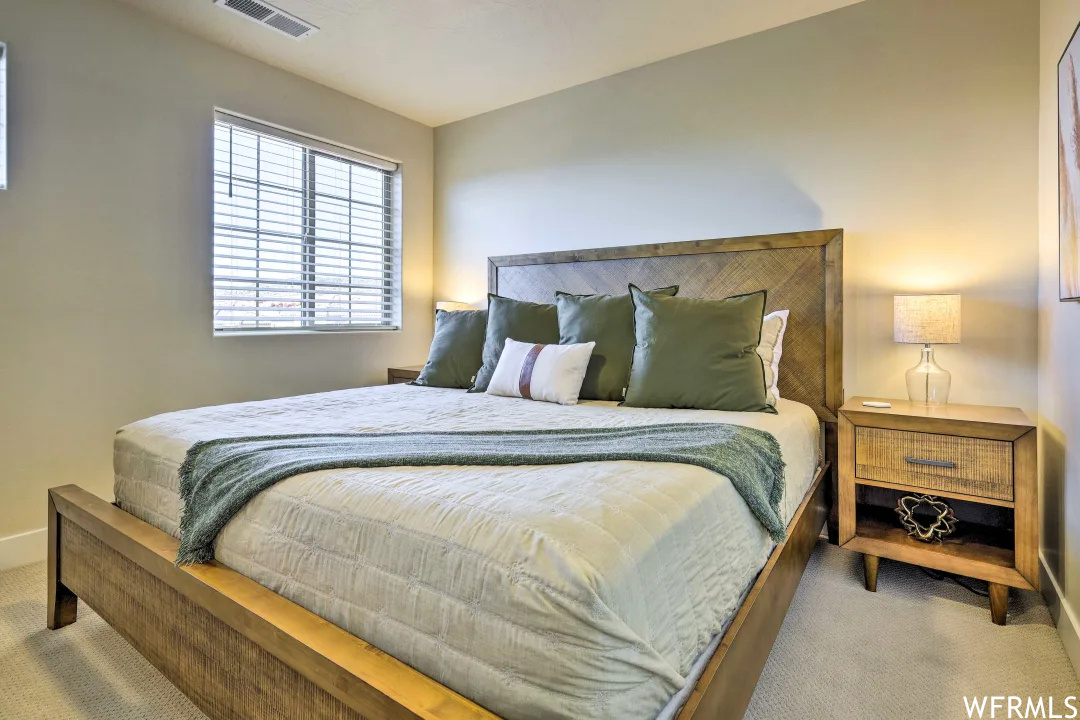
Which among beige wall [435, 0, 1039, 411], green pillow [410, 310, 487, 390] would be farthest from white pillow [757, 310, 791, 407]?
green pillow [410, 310, 487, 390]

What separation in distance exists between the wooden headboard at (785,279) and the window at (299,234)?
163 cm

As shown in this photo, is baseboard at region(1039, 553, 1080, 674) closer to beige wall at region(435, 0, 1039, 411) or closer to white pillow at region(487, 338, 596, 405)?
beige wall at region(435, 0, 1039, 411)

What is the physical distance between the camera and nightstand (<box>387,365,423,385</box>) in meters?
3.65

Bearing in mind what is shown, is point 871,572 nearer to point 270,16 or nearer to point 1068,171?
point 1068,171

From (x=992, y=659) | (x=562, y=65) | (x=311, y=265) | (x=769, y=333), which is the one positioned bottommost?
(x=992, y=659)

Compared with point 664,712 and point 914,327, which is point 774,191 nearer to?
point 914,327

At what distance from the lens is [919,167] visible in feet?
8.09

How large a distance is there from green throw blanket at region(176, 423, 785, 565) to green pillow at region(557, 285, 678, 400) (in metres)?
0.80

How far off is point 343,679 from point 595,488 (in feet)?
1.81

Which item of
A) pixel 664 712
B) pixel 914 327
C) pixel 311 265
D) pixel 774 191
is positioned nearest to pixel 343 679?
pixel 664 712

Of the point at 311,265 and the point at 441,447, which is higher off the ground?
the point at 311,265

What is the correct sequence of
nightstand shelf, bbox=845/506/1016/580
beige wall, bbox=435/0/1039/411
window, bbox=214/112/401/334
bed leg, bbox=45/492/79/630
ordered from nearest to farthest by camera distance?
bed leg, bbox=45/492/79/630, nightstand shelf, bbox=845/506/1016/580, beige wall, bbox=435/0/1039/411, window, bbox=214/112/401/334

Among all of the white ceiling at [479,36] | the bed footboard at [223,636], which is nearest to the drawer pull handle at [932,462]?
the bed footboard at [223,636]

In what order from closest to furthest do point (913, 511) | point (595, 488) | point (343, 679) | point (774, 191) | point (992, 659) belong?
point (343, 679) < point (595, 488) < point (992, 659) < point (913, 511) < point (774, 191)
